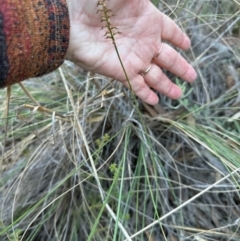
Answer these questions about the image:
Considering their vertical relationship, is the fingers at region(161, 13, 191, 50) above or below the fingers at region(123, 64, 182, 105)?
Answer: above

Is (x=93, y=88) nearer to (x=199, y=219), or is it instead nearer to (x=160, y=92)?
(x=160, y=92)

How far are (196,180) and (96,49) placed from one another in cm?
39

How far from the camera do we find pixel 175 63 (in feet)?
3.60

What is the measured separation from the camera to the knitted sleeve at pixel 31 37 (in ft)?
2.67

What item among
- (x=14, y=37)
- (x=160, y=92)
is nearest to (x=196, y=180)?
(x=160, y=92)

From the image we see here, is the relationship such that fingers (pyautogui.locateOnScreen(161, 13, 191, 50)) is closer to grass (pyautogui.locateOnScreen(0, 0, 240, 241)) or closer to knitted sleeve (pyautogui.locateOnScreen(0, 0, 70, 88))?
grass (pyautogui.locateOnScreen(0, 0, 240, 241))

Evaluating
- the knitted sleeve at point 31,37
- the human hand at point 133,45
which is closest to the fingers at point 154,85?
the human hand at point 133,45

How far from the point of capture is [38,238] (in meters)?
A: 1.07

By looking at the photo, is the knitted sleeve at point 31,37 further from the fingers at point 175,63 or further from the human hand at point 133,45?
the fingers at point 175,63

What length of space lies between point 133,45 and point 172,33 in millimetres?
Result: 98

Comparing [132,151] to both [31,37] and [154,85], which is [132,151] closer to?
[154,85]

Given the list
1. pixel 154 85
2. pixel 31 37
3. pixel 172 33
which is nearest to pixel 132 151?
pixel 154 85

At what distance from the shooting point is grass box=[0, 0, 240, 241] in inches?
39.6

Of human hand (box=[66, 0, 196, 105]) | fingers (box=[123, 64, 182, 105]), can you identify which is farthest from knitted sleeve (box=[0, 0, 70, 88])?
fingers (box=[123, 64, 182, 105])
